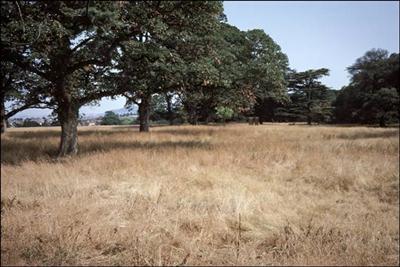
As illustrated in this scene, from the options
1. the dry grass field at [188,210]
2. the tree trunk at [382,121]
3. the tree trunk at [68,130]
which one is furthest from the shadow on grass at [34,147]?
the tree trunk at [382,121]

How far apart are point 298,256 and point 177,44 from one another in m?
7.22

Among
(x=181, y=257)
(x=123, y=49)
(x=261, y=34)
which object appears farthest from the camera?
(x=261, y=34)

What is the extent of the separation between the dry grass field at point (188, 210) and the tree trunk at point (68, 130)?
0.33 meters

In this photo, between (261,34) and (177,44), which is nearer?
(177,44)

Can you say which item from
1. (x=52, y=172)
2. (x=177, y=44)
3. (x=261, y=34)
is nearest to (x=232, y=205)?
(x=52, y=172)

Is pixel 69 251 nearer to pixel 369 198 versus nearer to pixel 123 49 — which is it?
pixel 123 49

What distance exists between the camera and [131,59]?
31.5 feet

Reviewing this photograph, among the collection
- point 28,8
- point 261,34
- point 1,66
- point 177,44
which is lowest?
point 1,66

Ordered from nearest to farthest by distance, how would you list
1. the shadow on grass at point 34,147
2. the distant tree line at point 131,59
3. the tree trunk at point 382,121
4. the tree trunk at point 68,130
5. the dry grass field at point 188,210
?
the shadow on grass at point 34,147 → the dry grass field at point 188,210 → the distant tree line at point 131,59 → the tree trunk at point 68,130 → the tree trunk at point 382,121

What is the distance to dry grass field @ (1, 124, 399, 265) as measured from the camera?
4.35 m

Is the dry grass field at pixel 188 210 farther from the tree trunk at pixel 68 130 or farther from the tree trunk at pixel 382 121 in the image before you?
the tree trunk at pixel 382 121

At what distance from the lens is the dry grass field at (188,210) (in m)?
4.35

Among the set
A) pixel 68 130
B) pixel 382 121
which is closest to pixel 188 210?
pixel 68 130

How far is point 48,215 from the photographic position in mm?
5164
